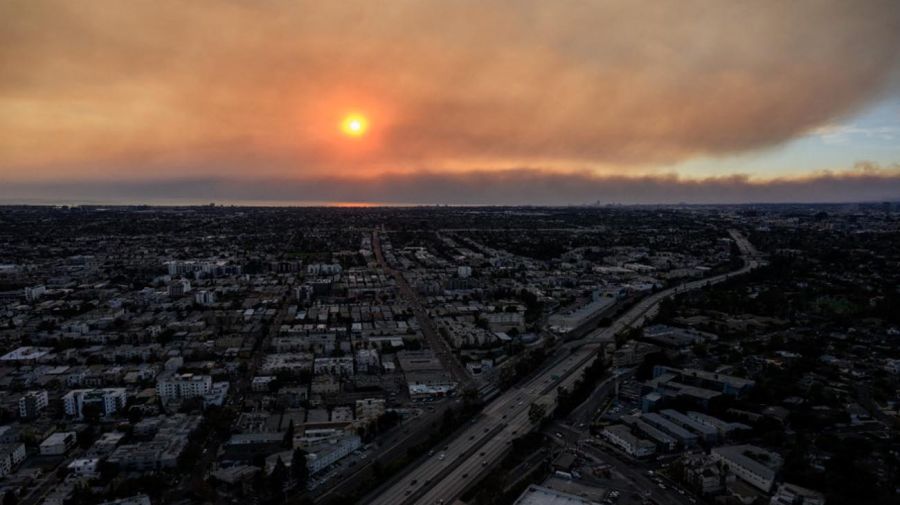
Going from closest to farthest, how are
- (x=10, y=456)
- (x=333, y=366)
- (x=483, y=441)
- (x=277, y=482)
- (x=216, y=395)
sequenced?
(x=277, y=482)
(x=10, y=456)
(x=483, y=441)
(x=216, y=395)
(x=333, y=366)

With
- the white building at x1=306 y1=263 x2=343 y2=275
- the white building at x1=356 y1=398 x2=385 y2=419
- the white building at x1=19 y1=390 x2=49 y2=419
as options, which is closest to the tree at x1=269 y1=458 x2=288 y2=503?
the white building at x1=356 y1=398 x2=385 y2=419

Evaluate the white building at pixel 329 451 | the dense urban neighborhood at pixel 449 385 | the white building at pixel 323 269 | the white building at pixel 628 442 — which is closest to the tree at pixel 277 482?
the dense urban neighborhood at pixel 449 385

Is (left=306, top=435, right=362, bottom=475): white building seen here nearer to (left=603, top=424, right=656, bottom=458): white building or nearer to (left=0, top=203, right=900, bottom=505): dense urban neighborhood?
(left=0, top=203, right=900, bottom=505): dense urban neighborhood

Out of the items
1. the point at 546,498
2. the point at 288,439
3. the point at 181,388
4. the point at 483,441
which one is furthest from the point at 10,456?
the point at 546,498

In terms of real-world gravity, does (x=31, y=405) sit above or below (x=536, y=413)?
above

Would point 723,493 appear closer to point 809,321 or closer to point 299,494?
point 299,494

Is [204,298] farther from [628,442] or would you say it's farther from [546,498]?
[546,498]

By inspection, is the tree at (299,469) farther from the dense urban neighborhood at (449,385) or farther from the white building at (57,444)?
the white building at (57,444)

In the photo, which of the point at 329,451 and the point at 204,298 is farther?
A: the point at 204,298
